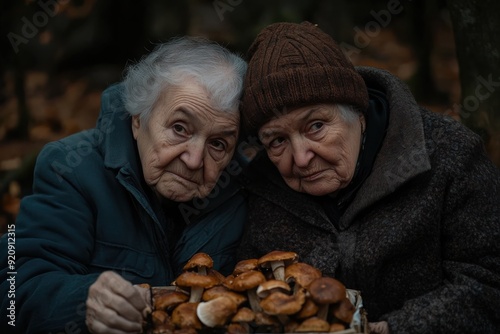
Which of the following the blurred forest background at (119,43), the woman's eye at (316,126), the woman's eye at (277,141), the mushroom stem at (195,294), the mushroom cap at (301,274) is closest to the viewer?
the mushroom cap at (301,274)

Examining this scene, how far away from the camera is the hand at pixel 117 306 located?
2.66m

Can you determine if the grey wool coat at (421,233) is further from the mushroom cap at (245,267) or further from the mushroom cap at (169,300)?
the mushroom cap at (169,300)

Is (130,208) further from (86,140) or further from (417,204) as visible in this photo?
(417,204)

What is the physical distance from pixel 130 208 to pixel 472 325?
1.73 m

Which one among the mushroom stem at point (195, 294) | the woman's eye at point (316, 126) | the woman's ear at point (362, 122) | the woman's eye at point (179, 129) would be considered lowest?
the mushroom stem at point (195, 294)

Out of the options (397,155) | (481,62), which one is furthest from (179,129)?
(481,62)

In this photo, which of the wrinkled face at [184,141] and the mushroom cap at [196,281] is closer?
the mushroom cap at [196,281]

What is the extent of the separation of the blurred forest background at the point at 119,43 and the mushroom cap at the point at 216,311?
12.5ft

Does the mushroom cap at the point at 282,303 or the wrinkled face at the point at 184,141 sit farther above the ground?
the wrinkled face at the point at 184,141

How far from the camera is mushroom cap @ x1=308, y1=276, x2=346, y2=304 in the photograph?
254 cm

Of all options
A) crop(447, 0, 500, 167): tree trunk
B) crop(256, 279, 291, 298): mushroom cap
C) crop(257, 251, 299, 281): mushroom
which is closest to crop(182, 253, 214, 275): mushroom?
crop(257, 251, 299, 281): mushroom

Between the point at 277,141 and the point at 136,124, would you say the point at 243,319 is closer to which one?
the point at 277,141

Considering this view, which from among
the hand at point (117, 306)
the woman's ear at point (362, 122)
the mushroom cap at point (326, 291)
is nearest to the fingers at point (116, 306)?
the hand at point (117, 306)

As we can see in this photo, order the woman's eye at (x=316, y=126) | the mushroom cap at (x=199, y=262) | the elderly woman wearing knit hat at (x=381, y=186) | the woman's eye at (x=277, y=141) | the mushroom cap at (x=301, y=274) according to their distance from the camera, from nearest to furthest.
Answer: the mushroom cap at (x=301, y=274), the mushroom cap at (x=199, y=262), the elderly woman wearing knit hat at (x=381, y=186), the woman's eye at (x=316, y=126), the woman's eye at (x=277, y=141)
